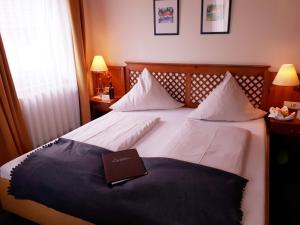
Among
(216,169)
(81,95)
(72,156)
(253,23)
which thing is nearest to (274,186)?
(216,169)

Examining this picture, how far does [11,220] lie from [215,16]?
3009 mm

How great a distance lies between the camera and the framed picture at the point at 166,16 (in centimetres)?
298

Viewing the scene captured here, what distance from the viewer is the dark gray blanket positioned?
4.26 ft

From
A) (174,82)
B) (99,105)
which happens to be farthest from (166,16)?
(99,105)

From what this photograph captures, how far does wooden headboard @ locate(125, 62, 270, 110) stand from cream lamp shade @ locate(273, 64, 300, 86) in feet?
0.80

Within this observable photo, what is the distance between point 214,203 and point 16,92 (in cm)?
231

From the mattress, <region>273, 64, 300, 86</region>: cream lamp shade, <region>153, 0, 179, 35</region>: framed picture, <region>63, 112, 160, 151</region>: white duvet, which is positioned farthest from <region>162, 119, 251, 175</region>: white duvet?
<region>153, 0, 179, 35</region>: framed picture

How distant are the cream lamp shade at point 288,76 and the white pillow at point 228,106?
0.42m

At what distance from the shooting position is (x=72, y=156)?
1844mm

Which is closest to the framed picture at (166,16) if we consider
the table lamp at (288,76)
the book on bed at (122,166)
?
the table lamp at (288,76)

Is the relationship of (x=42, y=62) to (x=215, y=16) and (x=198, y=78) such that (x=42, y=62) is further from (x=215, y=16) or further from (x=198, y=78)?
(x=215, y=16)

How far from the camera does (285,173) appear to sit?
8.58 ft

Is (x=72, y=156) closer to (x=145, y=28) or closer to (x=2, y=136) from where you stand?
(x=2, y=136)

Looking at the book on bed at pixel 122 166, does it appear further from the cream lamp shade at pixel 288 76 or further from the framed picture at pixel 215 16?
the framed picture at pixel 215 16
